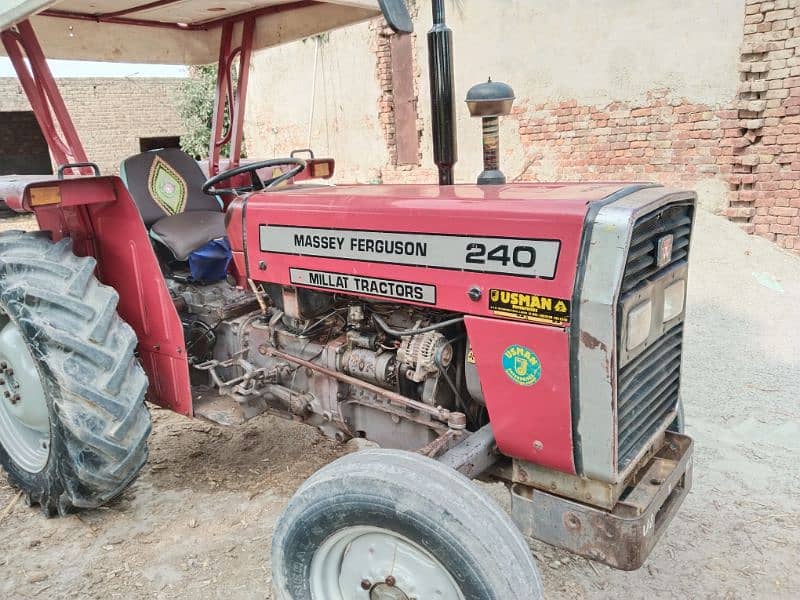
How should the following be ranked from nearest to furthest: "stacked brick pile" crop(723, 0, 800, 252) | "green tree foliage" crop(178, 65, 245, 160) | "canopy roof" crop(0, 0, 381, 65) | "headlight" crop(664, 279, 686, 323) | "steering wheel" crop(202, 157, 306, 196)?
"headlight" crop(664, 279, 686, 323), "steering wheel" crop(202, 157, 306, 196), "canopy roof" crop(0, 0, 381, 65), "stacked brick pile" crop(723, 0, 800, 252), "green tree foliage" crop(178, 65, 245, 160)

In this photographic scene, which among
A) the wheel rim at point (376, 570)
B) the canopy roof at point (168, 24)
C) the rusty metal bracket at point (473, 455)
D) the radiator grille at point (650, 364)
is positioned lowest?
the wheel rim at point (376, 570)

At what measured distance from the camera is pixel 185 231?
3.29 metres

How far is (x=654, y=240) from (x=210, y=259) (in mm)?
2093

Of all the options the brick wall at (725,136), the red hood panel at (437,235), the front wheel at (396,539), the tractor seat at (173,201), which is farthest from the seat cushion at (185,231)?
the brick wall at (725,136)

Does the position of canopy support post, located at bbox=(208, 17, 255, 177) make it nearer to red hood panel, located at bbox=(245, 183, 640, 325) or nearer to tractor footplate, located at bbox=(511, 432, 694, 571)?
red hood panel, located at bbox=(245, 183, 640, 325)

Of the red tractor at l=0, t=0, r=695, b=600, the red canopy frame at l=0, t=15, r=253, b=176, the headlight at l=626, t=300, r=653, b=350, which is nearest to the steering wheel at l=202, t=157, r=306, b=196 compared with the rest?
the red tractor at l=0, t=0, r=695, b=600

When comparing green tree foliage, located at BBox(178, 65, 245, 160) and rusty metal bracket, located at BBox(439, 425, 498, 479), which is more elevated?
green tree foliage, located at BBox(178, 65, 245, 160)

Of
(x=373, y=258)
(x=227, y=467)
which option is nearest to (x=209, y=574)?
(x=227, y=467)

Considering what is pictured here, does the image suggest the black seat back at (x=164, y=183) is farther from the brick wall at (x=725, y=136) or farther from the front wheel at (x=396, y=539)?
the brick wall at (x=725, y=136)

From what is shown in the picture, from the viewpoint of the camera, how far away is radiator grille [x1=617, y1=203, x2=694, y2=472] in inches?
75.4

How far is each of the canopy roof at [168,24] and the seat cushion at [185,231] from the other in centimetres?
102

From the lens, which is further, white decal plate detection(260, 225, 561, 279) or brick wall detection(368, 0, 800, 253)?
brick wall detection(368, 0, 800, 253)

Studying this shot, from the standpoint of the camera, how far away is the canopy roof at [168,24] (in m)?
3.17

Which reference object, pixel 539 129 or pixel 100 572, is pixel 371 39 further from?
pixel 100 572
